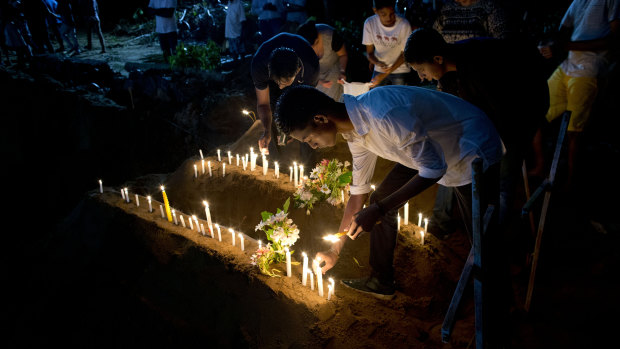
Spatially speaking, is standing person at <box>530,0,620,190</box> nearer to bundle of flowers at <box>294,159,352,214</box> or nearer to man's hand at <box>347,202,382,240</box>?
bundle of flowers at <box>294,159,352,214</box>

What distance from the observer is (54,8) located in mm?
12594

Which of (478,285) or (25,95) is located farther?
(25,95)

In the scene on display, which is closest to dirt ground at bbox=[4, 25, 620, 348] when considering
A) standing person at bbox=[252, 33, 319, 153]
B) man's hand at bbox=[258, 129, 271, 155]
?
man's hand at bbox=[258, 129, 271, 155]

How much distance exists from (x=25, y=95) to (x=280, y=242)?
1016 centimetres

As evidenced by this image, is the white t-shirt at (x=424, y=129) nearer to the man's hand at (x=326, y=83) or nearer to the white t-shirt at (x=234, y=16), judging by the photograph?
the man's hand at (x=326, y=83)

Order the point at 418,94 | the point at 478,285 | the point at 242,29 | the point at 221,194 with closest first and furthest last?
the point at 478,285 < the point at 418,94 < the point at 221,194 < the point at 242,29

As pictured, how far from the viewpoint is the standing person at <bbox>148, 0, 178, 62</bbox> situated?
1039 cm

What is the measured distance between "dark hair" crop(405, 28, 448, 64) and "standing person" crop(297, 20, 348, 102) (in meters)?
2.48

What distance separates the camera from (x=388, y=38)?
496 cm

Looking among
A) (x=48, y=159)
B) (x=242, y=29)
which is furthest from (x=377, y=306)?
(x=48, y=159)

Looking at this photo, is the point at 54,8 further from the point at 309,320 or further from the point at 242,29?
the point at 309,320

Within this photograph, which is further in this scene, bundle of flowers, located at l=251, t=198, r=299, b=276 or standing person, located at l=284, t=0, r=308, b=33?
standing person, located at l=284, t=0, r=308, b=33

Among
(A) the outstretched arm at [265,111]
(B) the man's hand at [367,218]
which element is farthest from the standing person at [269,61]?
(B) the man's hand at [367,218]

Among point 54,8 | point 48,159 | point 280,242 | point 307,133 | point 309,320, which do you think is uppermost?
point 54,8
